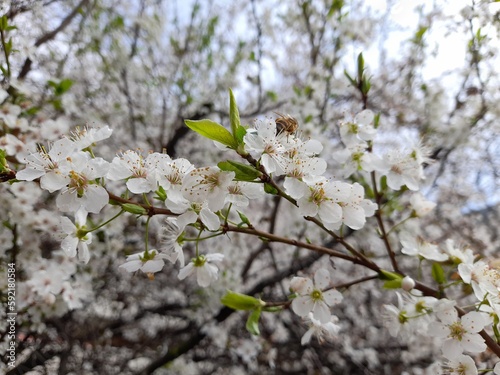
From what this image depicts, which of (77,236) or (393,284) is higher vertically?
(77,236)

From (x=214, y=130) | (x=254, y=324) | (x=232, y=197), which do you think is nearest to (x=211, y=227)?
(x=232, y=197)

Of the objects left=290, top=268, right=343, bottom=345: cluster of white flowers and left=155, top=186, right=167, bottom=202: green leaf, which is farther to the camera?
left=290, top=268, right=343, bottom=345: cluster of white flowers

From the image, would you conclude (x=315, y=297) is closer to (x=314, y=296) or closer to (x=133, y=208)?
(x=314, y=296)

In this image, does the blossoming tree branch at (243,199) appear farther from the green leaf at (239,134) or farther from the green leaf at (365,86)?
the green leaf at (365,86)

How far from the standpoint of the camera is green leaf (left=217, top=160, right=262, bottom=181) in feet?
2.68

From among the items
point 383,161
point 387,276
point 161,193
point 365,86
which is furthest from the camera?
point 365,86

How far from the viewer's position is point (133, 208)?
2.89 ft

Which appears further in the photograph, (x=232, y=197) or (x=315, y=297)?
(x=315, y=297)

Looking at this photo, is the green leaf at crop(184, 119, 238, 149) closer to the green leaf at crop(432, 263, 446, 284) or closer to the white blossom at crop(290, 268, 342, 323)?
the white blossom at crop(290, 268, 342, 323)

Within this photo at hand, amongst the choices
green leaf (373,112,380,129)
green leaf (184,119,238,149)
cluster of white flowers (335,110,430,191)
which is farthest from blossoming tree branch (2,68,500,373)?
green leaf (373,112,380,129)

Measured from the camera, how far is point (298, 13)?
151 inches

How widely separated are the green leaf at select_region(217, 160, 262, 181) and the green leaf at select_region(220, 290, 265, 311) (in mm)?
379

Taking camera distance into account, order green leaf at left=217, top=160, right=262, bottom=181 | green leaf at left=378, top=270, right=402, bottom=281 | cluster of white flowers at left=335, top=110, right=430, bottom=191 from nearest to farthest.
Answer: green leaf at left=217, top=160, right=262, bottom=181
green leaf at left=378, top=270, right=402, bottom=281
cluster of white flowers at left=335, top=110, right=430, bottom=191

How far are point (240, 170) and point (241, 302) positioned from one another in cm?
42
